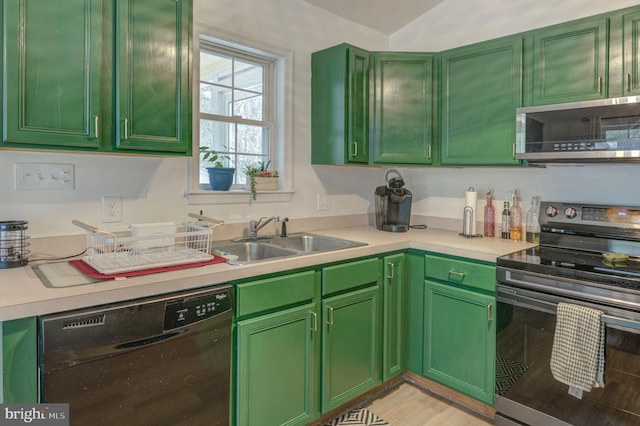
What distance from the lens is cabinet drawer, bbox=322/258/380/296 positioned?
6.47 feet

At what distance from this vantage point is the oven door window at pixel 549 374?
1.63 m

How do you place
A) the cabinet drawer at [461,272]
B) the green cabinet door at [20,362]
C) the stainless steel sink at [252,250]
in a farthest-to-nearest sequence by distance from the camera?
the stainless steel sink at [252,250]
the cabinet drawer at [461,272]
the green cabinet door at [20,362]

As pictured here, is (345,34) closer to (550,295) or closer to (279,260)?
(279,260)

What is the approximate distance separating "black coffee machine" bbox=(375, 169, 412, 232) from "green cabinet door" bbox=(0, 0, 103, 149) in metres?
1.76

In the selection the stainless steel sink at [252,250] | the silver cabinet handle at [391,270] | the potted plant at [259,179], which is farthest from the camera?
the potted plant at [259,179]

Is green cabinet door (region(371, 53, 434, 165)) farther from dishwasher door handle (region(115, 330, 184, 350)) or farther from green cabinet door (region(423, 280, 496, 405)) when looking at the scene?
dishwasher door handle (region(115, 330, 184, 350))

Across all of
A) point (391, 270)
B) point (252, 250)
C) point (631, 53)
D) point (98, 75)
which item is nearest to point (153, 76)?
point (98, 75)

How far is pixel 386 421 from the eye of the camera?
7.09 ft

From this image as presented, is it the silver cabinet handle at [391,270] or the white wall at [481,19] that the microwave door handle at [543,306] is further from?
the white wall at [481,19]

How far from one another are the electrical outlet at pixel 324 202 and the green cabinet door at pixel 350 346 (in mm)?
808

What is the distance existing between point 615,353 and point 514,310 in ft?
1.41

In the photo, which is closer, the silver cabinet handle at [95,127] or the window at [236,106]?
the silver cabinet handle at [95,127]

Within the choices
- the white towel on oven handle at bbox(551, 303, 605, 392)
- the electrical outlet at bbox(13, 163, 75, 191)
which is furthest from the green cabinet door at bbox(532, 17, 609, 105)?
the electrical outlet at bbox(13, 163, 75, 191)

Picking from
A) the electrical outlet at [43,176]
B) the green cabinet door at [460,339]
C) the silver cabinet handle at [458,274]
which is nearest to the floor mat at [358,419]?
the green cabinet door at [460,339]
